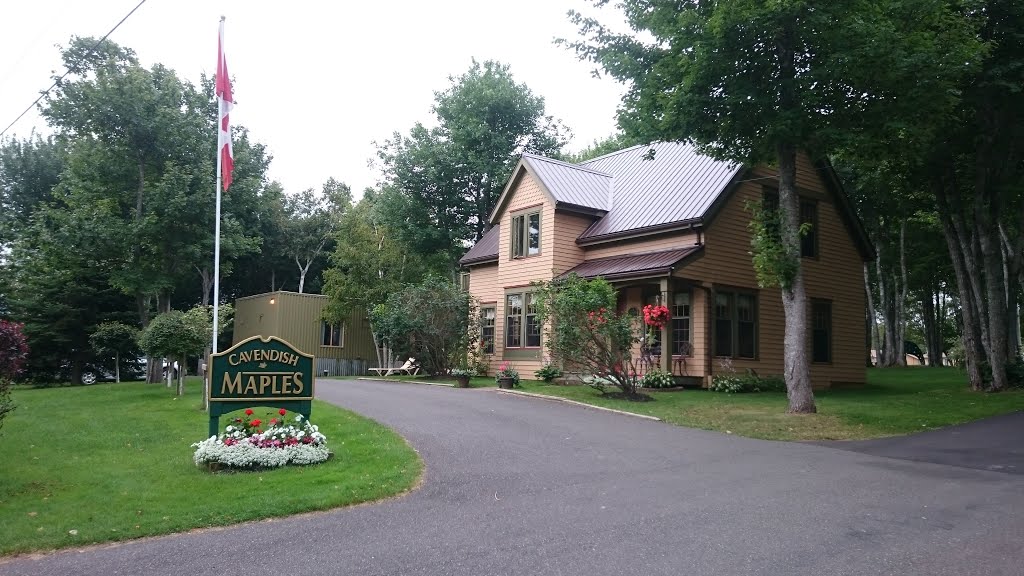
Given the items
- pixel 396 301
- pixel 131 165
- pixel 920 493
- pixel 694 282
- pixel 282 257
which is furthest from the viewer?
pixel 282 257

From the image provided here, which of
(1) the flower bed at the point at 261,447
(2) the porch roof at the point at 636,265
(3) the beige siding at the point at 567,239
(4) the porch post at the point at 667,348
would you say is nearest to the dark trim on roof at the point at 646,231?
(3) the beige siding at the point at 567,239

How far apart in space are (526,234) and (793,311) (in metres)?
11.6

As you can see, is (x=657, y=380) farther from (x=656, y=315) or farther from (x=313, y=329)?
(x=313, y=329)

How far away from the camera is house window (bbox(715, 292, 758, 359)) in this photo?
21953 millimetres

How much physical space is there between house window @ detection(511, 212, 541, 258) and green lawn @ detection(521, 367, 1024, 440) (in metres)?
5.18

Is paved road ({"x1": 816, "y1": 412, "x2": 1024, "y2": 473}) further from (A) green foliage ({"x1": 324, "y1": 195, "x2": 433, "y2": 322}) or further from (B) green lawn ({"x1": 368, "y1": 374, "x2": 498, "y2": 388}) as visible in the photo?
(A) green foliage ({"x1": 324, "y1": 195, "x2": 433, "y2": 322})

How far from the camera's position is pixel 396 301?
2664 cm

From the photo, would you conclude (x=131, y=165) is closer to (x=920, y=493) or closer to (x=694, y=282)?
(x=694, y=282)

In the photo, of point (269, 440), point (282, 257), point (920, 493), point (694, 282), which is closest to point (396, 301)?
point (694, 282)

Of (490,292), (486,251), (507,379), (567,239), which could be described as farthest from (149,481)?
(486,251)

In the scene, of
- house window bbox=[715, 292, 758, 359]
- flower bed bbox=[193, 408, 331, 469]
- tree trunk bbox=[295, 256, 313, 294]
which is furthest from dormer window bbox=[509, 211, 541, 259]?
tree trunk bbox=[295, 256, 313, 294]

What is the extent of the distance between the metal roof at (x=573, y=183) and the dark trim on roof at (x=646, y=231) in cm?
131

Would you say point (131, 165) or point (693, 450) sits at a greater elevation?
point (131, 165)

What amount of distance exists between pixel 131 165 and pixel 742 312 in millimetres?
24173
